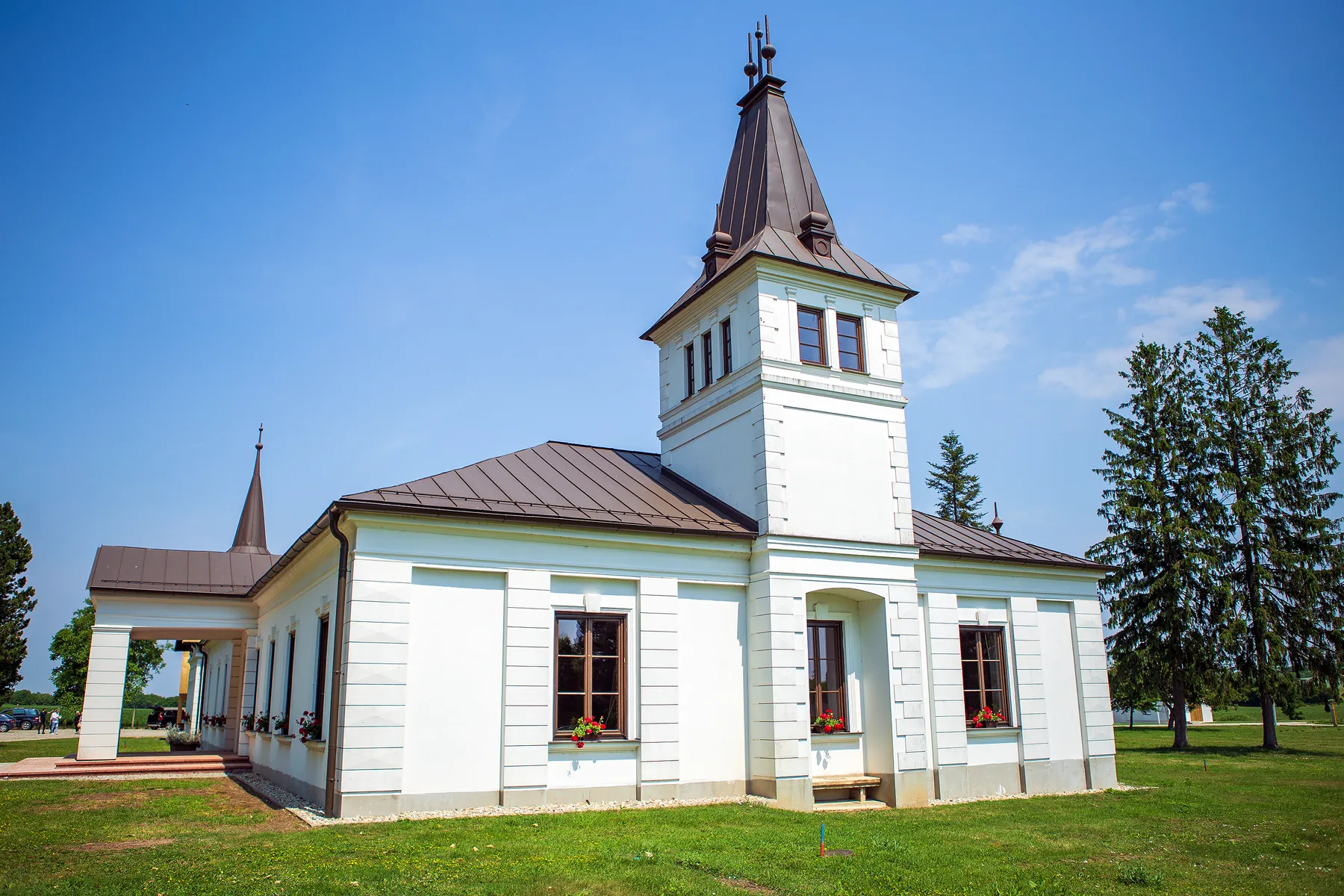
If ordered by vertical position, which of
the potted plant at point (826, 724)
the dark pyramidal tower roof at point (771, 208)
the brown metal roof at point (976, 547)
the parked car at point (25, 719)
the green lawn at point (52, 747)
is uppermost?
the dark pyramidal tower roof at point (771, 208)

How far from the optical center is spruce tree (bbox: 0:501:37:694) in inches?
1753

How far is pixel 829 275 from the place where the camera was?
58.0ft

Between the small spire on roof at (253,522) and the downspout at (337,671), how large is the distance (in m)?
21.1

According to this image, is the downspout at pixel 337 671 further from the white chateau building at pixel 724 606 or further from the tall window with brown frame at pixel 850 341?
the tall window with brown frame at pixel 850 341

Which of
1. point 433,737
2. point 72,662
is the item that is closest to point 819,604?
point 433,737

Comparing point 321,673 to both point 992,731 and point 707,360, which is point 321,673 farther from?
point 992,731

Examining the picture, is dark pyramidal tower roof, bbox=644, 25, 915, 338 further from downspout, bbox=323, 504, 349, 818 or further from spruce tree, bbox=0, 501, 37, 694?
spruce tree, bbox=0, 501, 37, 694

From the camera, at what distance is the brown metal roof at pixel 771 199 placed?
18031mm

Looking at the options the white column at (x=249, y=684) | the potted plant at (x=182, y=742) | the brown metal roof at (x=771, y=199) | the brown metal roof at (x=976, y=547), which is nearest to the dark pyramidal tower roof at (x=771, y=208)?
the brown metal roof at (x=771, y=199)

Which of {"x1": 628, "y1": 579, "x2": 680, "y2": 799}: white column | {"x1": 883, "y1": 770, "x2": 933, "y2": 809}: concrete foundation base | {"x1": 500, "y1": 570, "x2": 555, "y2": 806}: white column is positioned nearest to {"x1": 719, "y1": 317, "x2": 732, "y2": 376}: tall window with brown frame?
{"x1": 628, "y1": 579, "x2": 680, "y2": 799}: white column


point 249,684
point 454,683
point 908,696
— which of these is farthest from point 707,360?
point 249,684

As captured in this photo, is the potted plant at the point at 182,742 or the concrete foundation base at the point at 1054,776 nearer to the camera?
the concrete foundation base at the point at 1054,776

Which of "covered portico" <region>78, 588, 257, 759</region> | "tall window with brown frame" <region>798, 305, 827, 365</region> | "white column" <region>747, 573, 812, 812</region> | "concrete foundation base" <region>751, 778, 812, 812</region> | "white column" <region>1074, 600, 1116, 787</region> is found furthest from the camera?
"covered portico" <region>78, 588, 257, 759</region>

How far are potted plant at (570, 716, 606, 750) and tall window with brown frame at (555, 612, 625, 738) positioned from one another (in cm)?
10
